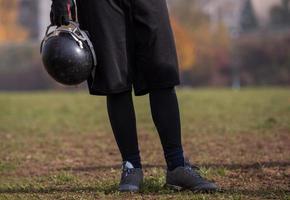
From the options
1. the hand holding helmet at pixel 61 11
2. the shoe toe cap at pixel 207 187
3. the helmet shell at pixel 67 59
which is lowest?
the shoe toe cap at pixel 207 187

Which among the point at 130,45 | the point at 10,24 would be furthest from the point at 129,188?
the point at 10,24

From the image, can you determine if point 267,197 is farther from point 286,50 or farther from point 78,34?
point 286,50

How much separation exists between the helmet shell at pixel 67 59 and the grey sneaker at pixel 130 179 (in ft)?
2.14

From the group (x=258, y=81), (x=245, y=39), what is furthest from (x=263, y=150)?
(x=245, y=39)

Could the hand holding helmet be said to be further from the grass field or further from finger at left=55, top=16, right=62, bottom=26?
the grass field

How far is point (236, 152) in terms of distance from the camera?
19.5 ft

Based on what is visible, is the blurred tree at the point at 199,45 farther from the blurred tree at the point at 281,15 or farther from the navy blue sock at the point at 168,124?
the navy blue sock at the point at 168,124

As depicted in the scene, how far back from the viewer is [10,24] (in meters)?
55.6

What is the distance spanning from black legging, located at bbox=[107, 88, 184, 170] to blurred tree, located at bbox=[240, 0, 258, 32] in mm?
44360

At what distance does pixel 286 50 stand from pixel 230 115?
112 ft

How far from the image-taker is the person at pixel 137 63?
3.98 m

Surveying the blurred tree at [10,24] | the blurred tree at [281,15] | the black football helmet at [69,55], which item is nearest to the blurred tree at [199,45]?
the blurred tree at [281,15]

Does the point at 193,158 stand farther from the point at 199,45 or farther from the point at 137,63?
the point at 199,45

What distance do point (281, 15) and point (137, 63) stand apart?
44.3 m
